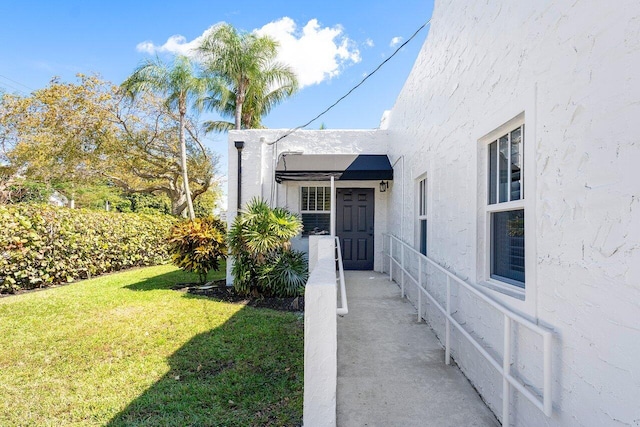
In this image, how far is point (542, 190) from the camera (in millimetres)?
2178

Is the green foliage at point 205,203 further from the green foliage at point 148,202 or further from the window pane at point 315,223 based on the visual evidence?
the window pane at point 315,223

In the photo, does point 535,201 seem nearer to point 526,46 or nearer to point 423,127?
point 526,46

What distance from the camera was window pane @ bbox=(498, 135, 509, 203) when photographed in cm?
292

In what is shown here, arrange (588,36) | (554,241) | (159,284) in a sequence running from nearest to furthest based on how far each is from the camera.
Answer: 1. (588,36)
2. (554,241)
3. (159,284)

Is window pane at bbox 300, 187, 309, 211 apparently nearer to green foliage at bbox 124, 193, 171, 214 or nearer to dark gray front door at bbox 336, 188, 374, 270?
dark gray front door at bbox 336, 188, 374, 270

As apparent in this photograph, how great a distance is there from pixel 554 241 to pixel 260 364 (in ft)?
11.4

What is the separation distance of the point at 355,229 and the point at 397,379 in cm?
646

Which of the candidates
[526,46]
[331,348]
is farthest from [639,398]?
[526,46]

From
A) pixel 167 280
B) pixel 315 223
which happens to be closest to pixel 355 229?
pixel 315 223

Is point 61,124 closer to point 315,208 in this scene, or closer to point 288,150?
point 288,150

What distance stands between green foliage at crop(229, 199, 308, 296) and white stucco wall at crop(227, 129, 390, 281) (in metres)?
1.21

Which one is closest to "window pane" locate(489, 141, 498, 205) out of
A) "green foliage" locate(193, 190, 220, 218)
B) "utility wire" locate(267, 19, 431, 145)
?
"utility wire" locate(267, 19, 431, 145)

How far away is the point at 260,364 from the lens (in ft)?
13.6

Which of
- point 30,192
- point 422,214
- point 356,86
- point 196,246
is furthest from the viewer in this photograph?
point 30,192
